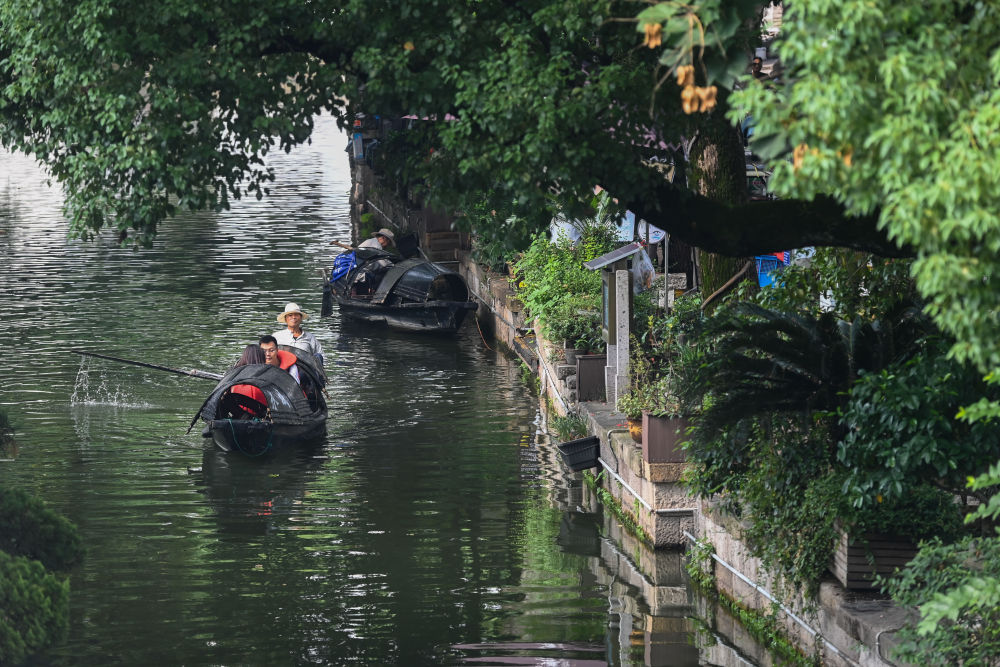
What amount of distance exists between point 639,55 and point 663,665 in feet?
16.2

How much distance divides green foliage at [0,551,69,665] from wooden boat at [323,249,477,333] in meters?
18.4

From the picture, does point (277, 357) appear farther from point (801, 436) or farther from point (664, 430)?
point (801, 436)

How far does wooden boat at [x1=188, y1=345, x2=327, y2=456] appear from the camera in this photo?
746 inches

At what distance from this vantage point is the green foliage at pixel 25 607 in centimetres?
862

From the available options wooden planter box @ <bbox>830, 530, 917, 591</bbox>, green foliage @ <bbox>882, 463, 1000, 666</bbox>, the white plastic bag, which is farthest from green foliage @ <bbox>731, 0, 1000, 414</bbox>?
the white plastic bag

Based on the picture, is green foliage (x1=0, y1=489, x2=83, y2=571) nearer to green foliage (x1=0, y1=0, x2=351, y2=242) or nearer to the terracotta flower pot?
green foliage (x1=0, y1=0, x2=351, y2=242)

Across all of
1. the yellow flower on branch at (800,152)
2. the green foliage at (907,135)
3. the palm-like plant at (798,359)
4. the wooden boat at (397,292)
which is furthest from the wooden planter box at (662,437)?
the wooden boat at (397,292)

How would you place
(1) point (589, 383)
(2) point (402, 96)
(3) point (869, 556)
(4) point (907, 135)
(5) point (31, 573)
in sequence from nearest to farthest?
(4) point (907, 135), (5) point (31, 573), (3) point (869, 556), (2) point (402, 96), (1) point (589, 383)

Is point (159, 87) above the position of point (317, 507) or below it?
above

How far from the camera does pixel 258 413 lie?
19328mm

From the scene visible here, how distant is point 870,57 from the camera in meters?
6.59

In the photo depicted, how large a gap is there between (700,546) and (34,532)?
635 centimetres

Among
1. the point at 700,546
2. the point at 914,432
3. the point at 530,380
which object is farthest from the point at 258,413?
the point at 914,432

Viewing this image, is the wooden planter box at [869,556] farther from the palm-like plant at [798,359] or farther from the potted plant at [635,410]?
the potted plant at [635,410]
